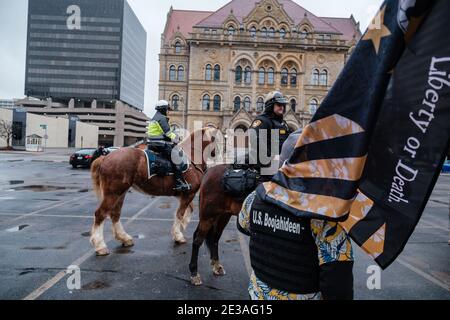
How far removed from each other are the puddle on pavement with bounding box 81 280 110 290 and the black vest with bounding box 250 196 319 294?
3174 mm

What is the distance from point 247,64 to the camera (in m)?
51.7

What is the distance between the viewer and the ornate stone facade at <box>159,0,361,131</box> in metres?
51.0

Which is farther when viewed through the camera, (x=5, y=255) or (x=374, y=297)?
(x=5, y=255)

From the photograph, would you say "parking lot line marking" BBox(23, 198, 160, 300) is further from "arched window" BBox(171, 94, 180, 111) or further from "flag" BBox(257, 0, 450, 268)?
"arched window" BBox(171, 94, 180, 111)

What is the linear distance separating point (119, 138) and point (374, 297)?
112 metres

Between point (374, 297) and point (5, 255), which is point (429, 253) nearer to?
point (374, 297)

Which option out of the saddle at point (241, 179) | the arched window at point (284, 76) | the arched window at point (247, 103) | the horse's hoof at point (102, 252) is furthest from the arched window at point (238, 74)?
the saddle at point (241, 179)

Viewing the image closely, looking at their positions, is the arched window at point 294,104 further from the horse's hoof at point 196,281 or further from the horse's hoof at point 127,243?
the horse's hoof at point 196,281

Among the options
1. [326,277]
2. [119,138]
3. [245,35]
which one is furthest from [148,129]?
[119,138]

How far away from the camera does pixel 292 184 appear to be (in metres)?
1.67

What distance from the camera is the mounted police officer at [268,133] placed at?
4102 mm

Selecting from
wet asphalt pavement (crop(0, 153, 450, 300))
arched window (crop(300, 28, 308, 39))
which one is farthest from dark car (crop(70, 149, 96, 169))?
arched window (crop(300, 28, 308, 39))

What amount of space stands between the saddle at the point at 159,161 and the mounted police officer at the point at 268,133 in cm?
261

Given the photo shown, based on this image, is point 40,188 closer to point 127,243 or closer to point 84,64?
point 127,243
